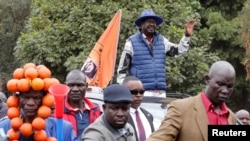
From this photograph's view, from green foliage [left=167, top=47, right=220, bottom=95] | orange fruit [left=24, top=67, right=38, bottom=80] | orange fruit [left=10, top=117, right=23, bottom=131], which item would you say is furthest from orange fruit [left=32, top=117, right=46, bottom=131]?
green foliage [left=167, top=47, right=220, bottom=95]

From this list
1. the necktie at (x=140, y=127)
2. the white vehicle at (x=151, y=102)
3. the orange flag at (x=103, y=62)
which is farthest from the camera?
the orange flag at (x=103, y=62)

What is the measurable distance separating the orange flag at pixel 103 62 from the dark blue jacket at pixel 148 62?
1.41 ft

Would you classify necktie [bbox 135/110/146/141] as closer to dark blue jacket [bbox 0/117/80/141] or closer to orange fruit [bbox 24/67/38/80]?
dark blue jacket [bbox 0/117/80/141]

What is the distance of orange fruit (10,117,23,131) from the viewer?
5.91m

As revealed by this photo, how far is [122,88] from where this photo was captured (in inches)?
233

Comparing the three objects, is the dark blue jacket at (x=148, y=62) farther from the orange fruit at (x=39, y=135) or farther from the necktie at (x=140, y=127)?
the orange fruit at (x=39, y=135)

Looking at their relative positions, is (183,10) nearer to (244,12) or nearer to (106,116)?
(244,12)

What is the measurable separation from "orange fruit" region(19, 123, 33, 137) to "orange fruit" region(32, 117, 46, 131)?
0.12ft

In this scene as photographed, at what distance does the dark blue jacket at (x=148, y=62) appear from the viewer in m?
9.23

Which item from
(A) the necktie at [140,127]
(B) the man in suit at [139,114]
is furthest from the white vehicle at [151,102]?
(A) the necktie at [140,127]

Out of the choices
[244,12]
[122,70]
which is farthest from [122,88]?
[244,12]

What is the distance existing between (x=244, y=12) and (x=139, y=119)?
12.8 meters

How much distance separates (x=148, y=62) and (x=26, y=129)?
3576 millimetres

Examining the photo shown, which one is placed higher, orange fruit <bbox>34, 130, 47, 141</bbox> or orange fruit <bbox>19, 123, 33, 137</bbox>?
orange fruit <bbox>19, 123, 33, 137</bbox>
